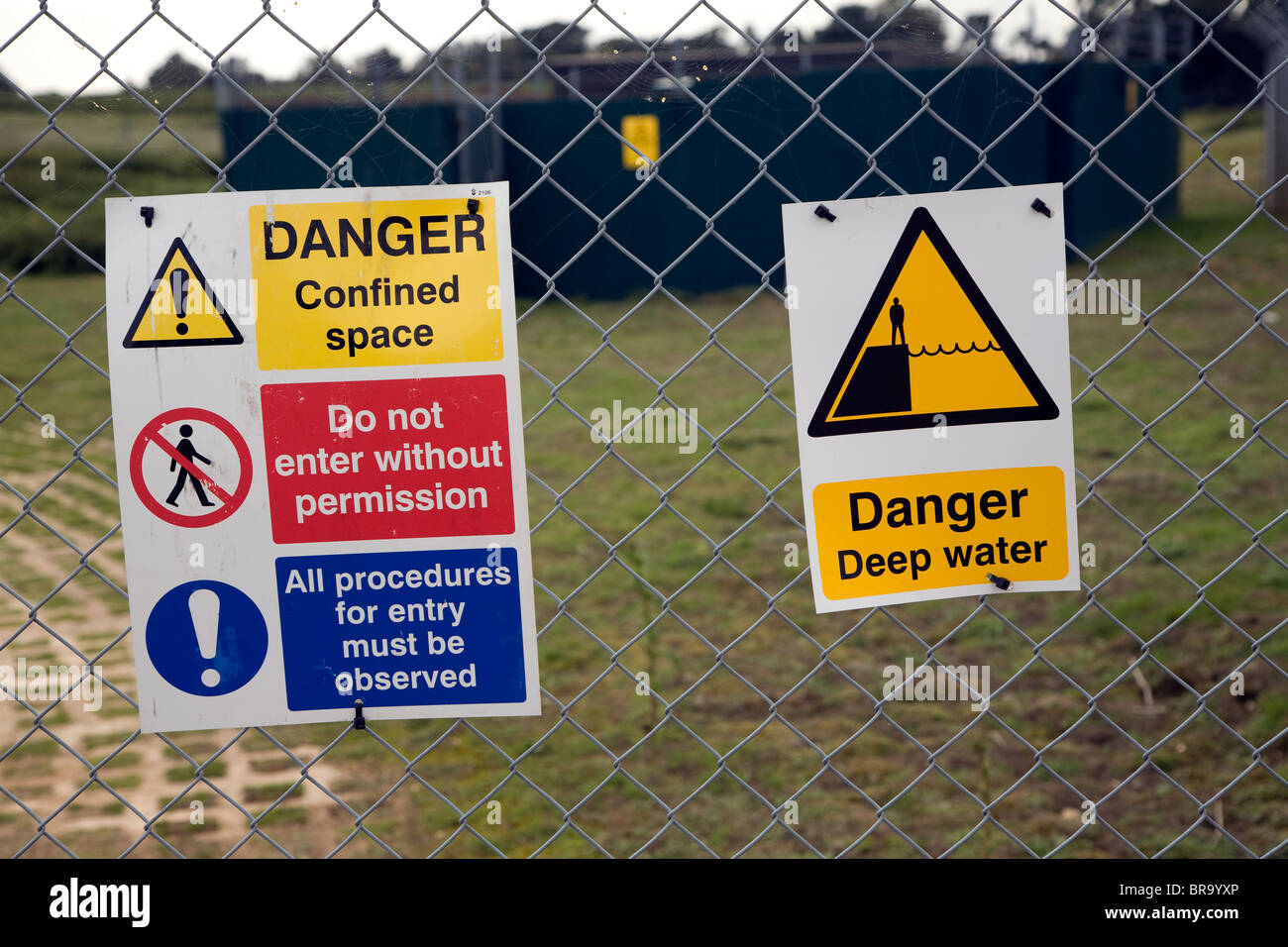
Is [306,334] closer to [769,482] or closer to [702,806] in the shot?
[702,806]

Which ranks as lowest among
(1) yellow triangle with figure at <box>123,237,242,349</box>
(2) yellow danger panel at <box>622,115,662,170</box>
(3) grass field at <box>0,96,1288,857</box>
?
(3) grass field at <box>0,96,1288,857</box>

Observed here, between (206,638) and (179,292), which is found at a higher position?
(179,292)

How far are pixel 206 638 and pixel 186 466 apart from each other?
0.25 meters

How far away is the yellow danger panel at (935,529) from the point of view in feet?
5.17

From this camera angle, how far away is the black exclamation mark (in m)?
1.47

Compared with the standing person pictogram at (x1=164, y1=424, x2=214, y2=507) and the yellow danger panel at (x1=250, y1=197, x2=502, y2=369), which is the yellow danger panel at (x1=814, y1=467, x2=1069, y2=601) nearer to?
the yellow danger panel at (x1=250, y1=197, x2=502, y2=369)

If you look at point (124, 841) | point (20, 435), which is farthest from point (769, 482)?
point (20, 435)

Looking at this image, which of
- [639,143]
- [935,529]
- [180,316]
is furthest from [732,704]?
[639,143]

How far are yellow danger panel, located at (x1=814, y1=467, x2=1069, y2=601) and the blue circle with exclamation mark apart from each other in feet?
2.67

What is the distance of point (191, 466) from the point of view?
58.8 inches

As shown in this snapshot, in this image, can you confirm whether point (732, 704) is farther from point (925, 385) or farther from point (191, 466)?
point (191, 466)

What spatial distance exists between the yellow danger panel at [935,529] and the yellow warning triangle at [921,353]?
0.31 feet

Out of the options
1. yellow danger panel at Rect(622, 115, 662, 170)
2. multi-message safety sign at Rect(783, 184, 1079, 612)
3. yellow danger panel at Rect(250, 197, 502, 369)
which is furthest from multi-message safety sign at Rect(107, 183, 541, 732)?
multi-message safety sign at Rect(783, 184, 1079, 612)
